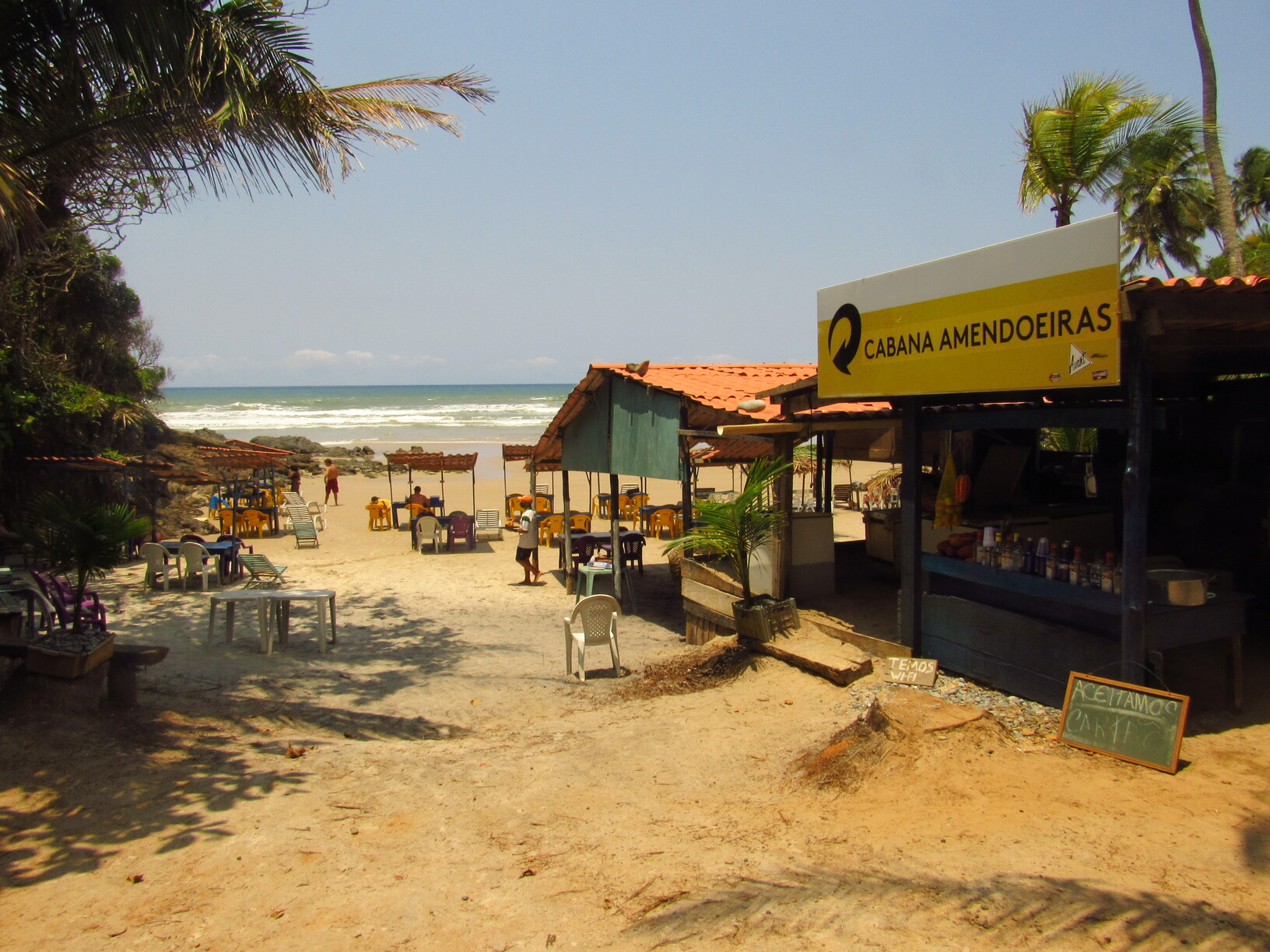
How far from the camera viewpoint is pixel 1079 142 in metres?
11.7

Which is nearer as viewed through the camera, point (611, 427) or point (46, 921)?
point (46, 921)

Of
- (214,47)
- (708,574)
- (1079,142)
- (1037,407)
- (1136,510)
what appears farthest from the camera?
(1079,142)

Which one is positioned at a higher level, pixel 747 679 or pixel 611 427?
pixel 611 427

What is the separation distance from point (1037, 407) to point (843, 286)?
196 cm

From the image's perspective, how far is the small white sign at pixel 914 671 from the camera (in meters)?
6.27

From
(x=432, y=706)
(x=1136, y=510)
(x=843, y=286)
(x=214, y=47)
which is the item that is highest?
(x=214, y=47)

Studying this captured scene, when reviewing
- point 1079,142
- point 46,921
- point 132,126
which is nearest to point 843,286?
point 132,126

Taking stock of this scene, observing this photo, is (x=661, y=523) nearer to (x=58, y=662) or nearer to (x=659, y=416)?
(x=659, y=416)

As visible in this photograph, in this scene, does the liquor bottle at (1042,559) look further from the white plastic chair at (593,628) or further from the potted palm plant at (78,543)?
the potted palm plant at (78,543)

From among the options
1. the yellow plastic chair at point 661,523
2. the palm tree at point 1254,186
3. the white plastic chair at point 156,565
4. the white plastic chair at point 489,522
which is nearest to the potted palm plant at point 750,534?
the white plastic chair at point 156,565

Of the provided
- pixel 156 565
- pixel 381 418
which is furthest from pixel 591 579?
pixel 381 418

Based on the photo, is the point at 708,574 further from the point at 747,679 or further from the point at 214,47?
the point at 214,47

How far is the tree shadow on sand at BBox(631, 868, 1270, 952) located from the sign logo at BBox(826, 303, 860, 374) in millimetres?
4224

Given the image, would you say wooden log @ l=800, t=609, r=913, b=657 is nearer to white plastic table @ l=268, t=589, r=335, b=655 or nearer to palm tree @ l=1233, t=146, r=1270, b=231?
white plastic table @ l=268, t=589, r=335, b=655
